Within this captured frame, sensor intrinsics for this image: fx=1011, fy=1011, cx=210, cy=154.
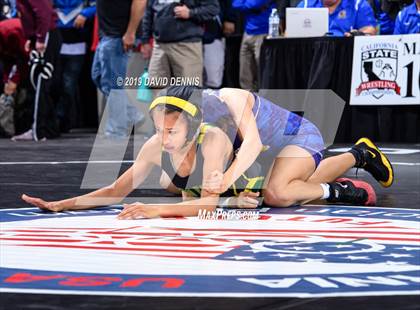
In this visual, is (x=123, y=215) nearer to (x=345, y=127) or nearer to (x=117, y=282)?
(x=117, y=282)

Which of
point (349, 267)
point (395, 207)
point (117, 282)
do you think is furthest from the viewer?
point (395, 207)

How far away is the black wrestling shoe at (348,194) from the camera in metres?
5.88

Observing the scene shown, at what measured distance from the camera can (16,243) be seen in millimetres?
4379

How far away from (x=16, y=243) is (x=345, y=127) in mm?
6793

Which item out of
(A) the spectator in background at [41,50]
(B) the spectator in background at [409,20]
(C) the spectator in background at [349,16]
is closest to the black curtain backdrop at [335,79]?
(C) the spectator in background at [349,16]

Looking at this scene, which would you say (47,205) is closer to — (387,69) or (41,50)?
→ (41,50)

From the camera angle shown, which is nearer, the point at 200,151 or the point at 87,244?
the point at 87,244

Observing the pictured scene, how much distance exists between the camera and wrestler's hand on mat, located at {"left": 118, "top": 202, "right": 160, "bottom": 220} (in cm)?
510

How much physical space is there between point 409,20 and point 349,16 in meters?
0.63

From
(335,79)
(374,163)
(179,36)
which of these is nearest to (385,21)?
(335,79)

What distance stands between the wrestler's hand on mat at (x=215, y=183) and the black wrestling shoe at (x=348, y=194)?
3.15 ft

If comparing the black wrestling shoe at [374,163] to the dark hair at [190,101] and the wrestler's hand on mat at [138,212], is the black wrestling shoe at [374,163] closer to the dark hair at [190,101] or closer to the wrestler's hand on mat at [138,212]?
the dark hair at [190,101]

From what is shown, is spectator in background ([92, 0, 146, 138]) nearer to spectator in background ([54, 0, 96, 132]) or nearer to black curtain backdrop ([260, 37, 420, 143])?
black curtain backdrop ([260, 37, 420, 143])

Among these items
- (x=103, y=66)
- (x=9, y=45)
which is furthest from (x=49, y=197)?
(x=9, y=45)
